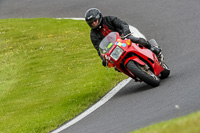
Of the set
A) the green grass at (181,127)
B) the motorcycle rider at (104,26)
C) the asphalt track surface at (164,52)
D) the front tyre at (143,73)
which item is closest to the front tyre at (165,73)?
the asphalt track surface at (164,52)

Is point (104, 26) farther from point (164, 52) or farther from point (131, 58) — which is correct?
point (164, 52)

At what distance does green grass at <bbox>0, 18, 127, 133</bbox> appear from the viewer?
9.64 metres

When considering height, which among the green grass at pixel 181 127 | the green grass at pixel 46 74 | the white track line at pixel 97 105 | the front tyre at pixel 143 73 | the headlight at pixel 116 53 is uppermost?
the green grass at pixel 181 127

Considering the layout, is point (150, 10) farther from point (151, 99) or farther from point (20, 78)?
point (151, 99)

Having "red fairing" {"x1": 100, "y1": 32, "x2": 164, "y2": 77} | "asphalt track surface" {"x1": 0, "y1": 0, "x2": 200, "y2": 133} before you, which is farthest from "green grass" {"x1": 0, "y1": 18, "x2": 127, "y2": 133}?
"red fairing" {"x1": 100, "y1": 32, "x2": 164, "y2": 77}

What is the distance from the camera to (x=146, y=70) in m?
9.49

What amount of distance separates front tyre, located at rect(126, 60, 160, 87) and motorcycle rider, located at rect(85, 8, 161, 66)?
0.67 metres

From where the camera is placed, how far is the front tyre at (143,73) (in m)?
9.16

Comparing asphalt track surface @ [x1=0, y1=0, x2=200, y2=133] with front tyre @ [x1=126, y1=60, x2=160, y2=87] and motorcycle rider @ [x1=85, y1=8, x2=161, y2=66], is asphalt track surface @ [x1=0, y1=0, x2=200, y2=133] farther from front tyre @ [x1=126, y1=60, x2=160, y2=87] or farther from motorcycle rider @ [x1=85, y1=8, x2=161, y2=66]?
motorcycle rider @ [x1=85, y1=8, x2=161, y2=66]

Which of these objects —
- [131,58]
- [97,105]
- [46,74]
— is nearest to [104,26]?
[131,58]

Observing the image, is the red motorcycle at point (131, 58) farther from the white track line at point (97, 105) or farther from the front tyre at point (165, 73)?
the white track line at point (97, 105)

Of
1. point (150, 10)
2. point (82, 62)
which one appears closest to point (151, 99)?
point (82, 62)

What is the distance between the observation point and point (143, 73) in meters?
9.19

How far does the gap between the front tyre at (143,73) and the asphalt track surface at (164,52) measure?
0.53 ft
